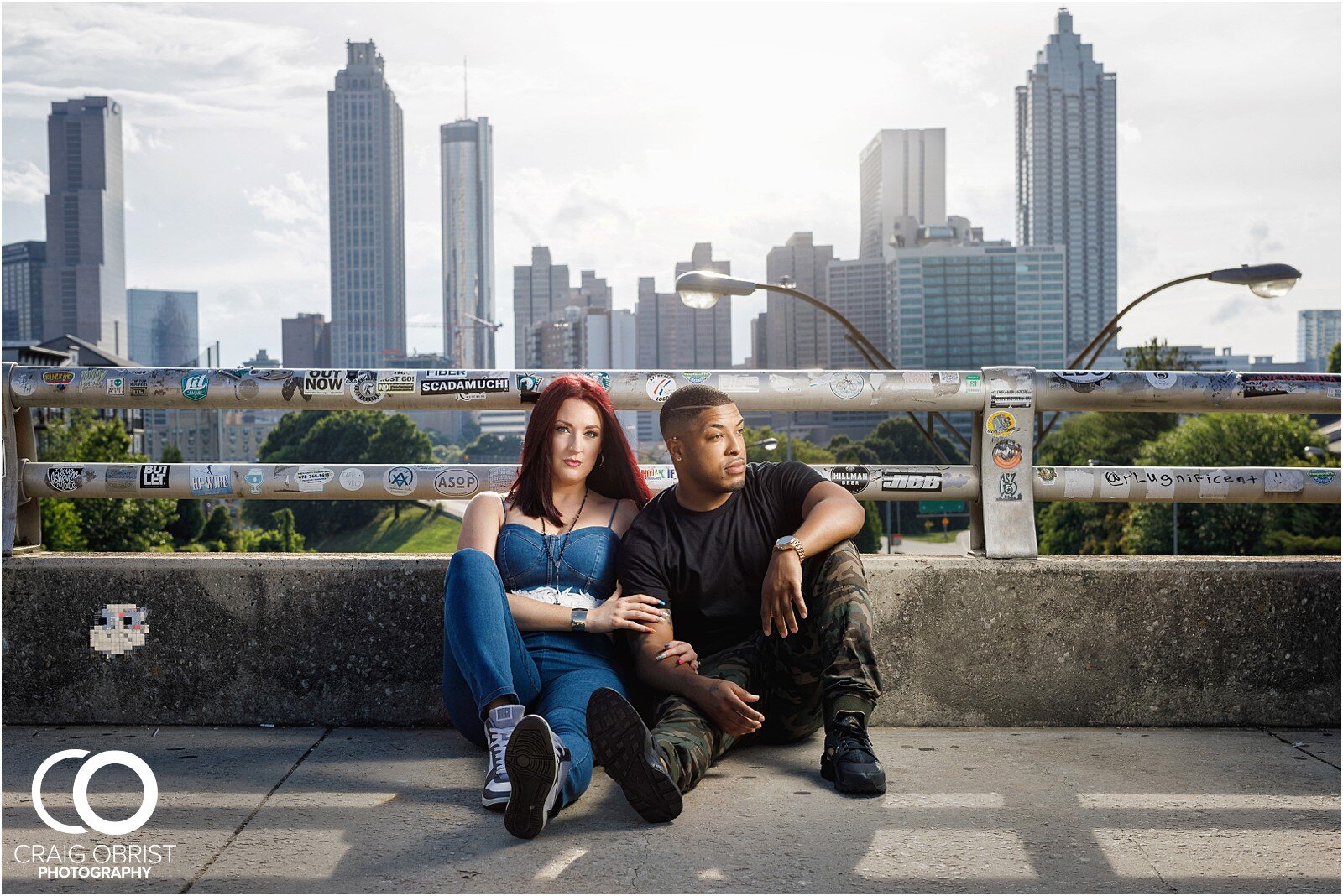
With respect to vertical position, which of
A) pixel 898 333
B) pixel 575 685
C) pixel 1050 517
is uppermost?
pixel 898 333

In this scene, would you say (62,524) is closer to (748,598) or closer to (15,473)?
(15,473)

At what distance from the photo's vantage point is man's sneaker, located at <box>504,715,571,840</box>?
109 inches

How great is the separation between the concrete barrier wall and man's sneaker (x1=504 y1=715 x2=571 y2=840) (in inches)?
51.5

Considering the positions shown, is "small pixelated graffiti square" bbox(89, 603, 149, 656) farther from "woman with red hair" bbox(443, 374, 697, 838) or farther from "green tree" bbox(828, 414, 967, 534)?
"green tree" bbox(828, 414, 967, 534)

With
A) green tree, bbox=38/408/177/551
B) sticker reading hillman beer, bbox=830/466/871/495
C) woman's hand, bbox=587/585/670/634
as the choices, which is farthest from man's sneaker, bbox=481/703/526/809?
green tree, bbox=38/408/177/551

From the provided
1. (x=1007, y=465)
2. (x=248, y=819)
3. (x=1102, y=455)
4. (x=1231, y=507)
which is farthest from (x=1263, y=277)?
(x=1102, y=455)

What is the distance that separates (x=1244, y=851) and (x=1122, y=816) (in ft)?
1.07

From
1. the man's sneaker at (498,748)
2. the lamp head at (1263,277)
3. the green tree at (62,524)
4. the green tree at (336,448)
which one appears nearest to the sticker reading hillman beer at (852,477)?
the man's sneaker at (498,748)

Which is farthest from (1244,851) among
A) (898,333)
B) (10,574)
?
(898,333)

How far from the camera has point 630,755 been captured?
290 centimetres

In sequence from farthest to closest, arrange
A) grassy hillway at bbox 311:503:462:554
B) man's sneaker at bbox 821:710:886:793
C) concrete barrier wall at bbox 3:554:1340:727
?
grassy hillway at bbox 311:503:462:554 < concrete barrier wall at bbox 3:554:1340:727 < man's sneaker at bbox 821:710:886:793

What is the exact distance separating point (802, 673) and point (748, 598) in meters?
0.28

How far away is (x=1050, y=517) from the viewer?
65.7 metres

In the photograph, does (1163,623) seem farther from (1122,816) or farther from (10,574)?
(10,574)
